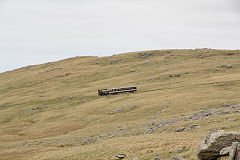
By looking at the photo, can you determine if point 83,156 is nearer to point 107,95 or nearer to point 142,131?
point 142,131

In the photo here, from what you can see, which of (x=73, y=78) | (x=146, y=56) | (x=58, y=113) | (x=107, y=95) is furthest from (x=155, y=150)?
(x=146, y=56)

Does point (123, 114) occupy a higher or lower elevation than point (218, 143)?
lower

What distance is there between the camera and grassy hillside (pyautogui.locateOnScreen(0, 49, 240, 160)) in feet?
118

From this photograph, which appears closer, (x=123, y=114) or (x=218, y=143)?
(x=218, y=143)

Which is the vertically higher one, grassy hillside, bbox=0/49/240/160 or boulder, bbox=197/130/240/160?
boulder, bbox=197/130/240/160

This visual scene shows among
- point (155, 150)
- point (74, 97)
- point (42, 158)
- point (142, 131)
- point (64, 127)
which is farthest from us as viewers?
point (74, 97)

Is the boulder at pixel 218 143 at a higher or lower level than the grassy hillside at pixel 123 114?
higher

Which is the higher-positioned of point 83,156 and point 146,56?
point 146,56

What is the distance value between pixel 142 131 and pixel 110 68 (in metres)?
121

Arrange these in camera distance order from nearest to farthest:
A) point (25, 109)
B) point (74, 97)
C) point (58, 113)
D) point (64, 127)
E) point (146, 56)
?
point (64, 127)
point (58, 113)
point (25, 109)
point (74, 97)
point (146, 56)

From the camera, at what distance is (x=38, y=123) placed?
2987 inches

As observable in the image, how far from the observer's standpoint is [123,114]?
2633 inches

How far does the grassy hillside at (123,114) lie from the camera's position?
36094 millimetres

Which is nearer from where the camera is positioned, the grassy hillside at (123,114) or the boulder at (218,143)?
the boulder at (218,143)
